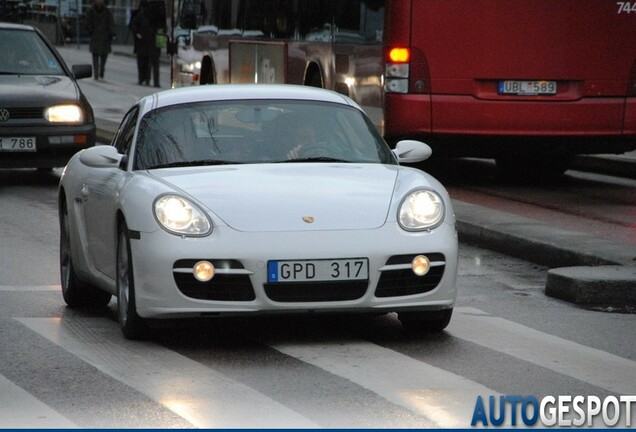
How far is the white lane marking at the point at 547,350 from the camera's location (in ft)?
23.3

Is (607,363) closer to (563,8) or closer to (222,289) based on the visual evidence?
(222,289)

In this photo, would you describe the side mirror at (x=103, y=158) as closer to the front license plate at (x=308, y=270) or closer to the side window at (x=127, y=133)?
the side window at (x=127, y=133)

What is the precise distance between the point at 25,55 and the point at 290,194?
1031 centimetres

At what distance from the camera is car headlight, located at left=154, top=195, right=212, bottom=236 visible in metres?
7.73

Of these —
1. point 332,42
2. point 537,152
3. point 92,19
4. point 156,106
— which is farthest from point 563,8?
point 92,19

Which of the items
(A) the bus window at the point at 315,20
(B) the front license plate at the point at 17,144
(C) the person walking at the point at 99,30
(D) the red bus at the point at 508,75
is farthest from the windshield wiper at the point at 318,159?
(C) the person walking at the point at 99,30

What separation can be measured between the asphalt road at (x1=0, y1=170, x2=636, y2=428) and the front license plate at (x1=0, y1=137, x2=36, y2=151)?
260 inches

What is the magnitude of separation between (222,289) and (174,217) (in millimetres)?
425

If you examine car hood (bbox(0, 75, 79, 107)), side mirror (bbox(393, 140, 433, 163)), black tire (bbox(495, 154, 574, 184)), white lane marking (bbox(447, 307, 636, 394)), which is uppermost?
side mirror (bbox(393, 140, 433, 163))

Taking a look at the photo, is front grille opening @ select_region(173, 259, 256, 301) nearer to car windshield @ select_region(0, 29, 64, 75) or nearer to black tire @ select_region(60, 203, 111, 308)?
black tire @ select_region(60, 203, 111, 308)

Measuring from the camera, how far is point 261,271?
25.0 ft

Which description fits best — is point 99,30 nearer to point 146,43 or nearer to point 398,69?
point 146,43

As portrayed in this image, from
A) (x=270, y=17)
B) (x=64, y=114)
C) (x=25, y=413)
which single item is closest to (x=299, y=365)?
(x=25, y=413)

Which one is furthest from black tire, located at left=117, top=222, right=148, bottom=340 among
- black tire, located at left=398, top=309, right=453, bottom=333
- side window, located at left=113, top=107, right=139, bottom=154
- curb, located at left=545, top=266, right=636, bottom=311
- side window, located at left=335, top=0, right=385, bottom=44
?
side window, located at left=335, top=0, right=385, bottom=44
